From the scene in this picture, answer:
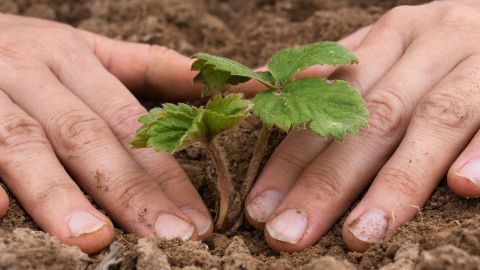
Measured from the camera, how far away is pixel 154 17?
11.8 feet

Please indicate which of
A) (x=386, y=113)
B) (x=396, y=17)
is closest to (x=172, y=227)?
(x=386, y=113)

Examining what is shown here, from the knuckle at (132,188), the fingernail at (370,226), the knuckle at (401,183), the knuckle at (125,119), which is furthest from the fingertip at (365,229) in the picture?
the knuckle at (125,119)

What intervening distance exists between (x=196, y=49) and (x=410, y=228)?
2.02 meters

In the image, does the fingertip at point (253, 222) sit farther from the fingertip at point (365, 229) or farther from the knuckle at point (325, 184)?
the fingertip at point (365, 229)

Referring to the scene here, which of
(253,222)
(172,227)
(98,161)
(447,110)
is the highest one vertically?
(447,110)

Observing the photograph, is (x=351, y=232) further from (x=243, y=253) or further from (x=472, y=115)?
(x=472, y=115)

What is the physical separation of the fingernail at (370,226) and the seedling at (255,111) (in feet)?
1.03

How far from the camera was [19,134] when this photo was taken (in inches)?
89.4

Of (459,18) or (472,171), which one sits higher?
(459,18)

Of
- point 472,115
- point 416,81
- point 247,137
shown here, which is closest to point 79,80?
point 247,137

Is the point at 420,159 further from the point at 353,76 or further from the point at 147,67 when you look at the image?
the point at 147,67

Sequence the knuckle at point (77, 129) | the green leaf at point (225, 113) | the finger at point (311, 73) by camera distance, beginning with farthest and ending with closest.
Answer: the finger at point (311, 73), the knuckle at point (77, 129), the green leaf at point (225, 113)

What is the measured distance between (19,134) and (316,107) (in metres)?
1.16

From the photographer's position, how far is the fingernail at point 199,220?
2.13 metres
